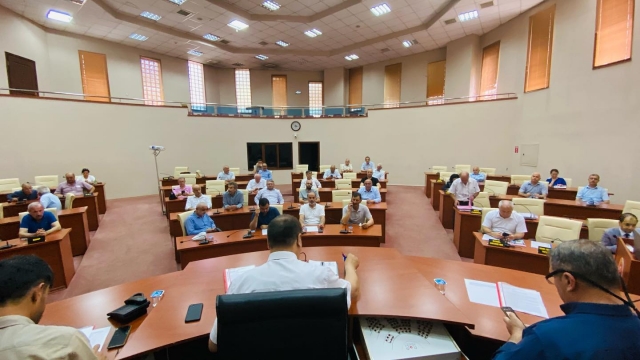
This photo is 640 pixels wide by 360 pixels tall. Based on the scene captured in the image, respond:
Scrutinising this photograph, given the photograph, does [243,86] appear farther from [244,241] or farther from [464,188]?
[244,241]

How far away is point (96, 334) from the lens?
1849mm

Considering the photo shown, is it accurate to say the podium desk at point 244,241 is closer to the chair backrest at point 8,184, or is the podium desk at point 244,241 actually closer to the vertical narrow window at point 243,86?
the chair backrest at point 8,184

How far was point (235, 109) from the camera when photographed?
39.7ft

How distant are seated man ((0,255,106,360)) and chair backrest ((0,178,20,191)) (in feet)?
28.6

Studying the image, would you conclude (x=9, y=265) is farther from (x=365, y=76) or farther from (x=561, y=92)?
(x=365, y=76)

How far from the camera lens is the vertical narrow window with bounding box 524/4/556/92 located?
840cm

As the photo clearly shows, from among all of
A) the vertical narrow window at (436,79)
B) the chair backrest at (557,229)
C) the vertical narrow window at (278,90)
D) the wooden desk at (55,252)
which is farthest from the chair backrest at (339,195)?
the vertical narrow window at (278,90)

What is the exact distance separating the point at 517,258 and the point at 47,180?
1120cm

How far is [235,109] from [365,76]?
7089 millimetres

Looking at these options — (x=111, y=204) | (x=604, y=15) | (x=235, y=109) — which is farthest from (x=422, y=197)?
(x=111, y=204)

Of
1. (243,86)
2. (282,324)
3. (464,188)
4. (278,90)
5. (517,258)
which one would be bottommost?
(517,258)

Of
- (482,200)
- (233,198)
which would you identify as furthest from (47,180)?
(482,200)

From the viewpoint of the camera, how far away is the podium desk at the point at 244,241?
3957 mm

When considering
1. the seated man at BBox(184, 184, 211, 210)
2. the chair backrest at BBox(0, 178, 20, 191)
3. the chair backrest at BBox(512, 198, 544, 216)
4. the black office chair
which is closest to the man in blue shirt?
the black office chair
